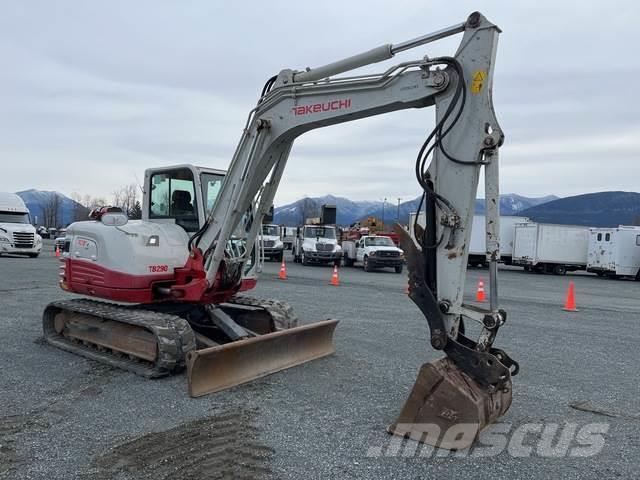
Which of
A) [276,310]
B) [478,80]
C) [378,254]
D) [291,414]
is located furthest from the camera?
[378,254]

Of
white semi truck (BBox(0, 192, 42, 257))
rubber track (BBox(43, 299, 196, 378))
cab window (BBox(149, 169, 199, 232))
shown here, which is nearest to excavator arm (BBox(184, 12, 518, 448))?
cab window (BBox(149, 169, 199, 232))

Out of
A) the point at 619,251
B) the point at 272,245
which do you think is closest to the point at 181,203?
the point at 272,245

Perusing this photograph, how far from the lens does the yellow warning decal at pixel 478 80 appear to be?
5.14 meters

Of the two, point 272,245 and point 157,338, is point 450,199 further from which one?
point 272,245

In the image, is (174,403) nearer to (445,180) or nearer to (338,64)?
(445,180)

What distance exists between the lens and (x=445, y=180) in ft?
17.5

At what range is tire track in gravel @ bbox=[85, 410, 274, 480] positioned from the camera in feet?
13.9

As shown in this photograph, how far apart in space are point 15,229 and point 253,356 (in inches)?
937

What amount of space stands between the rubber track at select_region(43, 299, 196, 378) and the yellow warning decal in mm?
4338

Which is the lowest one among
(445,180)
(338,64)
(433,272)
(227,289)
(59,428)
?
(59,428)

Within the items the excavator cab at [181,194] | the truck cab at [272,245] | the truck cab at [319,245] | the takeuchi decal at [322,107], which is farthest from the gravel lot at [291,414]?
the truck cab at [272,245]

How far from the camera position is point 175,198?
27.0ft

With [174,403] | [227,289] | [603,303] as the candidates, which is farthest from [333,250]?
[174,403]

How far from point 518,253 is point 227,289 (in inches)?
1157
